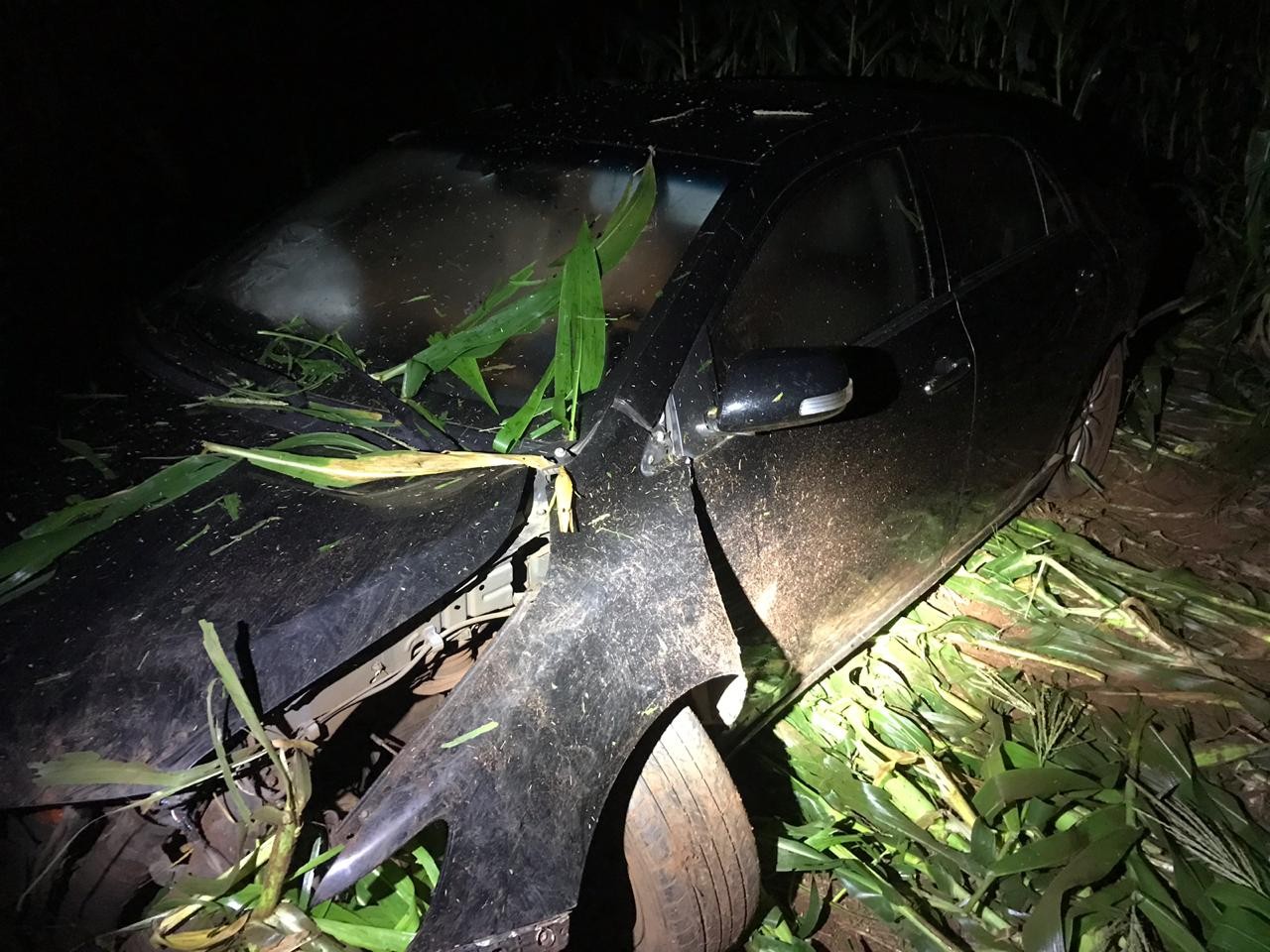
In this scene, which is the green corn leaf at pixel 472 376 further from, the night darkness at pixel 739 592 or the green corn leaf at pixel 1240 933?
the green corn leaf at pixel 1240 933

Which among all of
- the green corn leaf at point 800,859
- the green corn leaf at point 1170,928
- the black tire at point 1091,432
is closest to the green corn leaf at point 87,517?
the green corn leaf at point 800,859

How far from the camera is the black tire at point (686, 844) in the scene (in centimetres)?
157

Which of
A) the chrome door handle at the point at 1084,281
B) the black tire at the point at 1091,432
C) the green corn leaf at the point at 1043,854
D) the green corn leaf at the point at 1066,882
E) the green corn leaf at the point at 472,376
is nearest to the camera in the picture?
the green corn leaf at the point at 472,376

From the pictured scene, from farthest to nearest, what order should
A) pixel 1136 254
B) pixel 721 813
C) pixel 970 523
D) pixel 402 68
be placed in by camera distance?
pixel 402 68
pixel 1136 254
pixel 970 523
pixel 721 813

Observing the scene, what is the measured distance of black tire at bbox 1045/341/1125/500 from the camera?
10.1 ft

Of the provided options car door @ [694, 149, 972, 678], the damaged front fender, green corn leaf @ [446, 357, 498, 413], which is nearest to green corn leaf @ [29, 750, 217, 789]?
the damaged front fender

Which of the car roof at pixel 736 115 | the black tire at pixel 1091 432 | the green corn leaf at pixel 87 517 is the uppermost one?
the car roof at pixel 736 115

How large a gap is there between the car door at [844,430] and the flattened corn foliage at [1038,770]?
0.37m

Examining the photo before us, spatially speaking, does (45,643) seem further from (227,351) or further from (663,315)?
(663,315)

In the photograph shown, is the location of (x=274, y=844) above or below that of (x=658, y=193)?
below

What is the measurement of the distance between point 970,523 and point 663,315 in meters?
1.37

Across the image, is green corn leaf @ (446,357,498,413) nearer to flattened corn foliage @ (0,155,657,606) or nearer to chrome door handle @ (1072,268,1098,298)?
flattened corn foliage @ (0,155,657,606)

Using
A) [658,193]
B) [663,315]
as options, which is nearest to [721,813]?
[663,315]

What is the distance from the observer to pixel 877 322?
2020 mm
